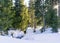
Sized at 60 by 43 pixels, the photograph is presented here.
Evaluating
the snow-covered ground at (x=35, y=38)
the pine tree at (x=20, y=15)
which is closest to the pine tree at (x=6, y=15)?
the pine tree at (x=20, y=15)

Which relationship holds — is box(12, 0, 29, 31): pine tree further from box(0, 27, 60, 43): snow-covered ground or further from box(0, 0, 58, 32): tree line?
box(0, 27, 60, 43): snow-covered ground

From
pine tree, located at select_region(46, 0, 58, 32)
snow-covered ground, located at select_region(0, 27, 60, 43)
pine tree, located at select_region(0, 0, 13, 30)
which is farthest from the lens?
pine tree, located at select_region(0, 0, 13, 30)

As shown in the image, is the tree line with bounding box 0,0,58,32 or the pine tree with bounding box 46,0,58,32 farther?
the tree line with bounding box 0,0,58,32

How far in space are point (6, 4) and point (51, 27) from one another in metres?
3.54

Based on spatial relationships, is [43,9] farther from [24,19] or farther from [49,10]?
[24,19]

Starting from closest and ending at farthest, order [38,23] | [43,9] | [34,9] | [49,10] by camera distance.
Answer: [49,10], [43,9], [34,9], [38,23]

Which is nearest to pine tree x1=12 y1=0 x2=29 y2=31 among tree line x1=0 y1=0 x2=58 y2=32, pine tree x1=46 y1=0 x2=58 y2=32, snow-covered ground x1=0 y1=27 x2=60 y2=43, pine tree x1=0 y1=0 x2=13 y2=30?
tree line x1=0 y1=0 x2=58 y2=32

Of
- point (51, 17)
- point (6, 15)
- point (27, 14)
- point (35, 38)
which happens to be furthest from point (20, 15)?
point (35, 38)

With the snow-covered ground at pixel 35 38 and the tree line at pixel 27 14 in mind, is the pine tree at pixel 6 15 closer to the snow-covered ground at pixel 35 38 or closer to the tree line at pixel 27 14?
the tree line at pixel 27 14

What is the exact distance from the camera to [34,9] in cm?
1279

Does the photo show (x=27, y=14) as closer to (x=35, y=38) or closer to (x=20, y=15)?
(x=20, y=15)

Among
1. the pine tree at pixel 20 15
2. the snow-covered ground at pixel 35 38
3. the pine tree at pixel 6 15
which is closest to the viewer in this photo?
the snow-covered ground at pixel 35 38

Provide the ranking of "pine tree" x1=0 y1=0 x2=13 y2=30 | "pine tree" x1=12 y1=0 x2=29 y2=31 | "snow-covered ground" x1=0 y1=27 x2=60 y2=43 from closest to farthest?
"snow-covered ground" x1=0 y1=27 x2=60 y2=43, "pine tree" x1=0 y1=0 x2=13 y2=30, "pine tree" x1=12 y1=0 x2=29 y2=31

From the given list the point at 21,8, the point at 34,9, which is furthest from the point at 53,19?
the point at 21,8
